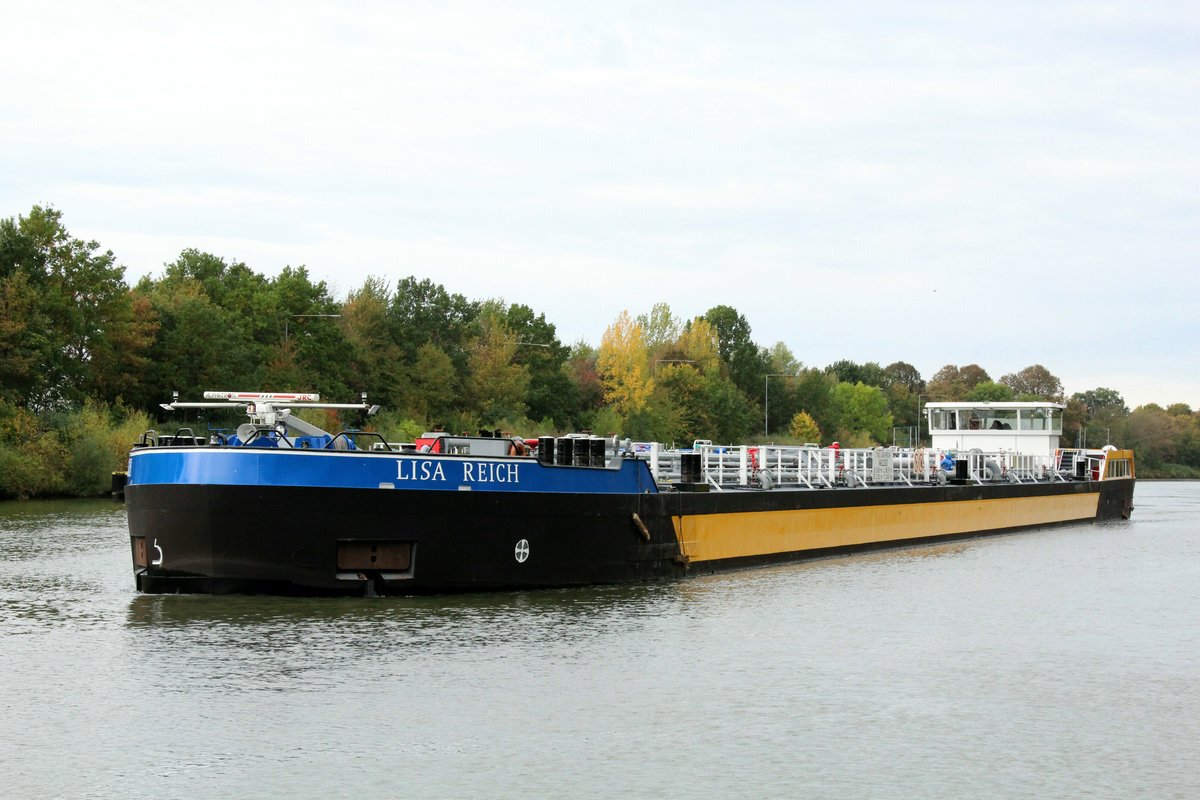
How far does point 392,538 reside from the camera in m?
19.5

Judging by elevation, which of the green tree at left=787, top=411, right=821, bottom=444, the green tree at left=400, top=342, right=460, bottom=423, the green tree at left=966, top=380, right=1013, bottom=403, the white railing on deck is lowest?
the white railing on deck

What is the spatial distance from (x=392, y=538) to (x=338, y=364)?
53.2m

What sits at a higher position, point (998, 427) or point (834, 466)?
point (998, 427)

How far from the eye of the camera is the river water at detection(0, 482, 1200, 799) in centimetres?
1195

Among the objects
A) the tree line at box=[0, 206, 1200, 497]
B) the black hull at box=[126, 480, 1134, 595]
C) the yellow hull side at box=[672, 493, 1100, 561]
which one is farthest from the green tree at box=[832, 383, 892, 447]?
the black hull at box=[126, 480, 1134, 595]

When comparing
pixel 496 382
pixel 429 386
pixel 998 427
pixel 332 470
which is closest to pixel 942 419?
pixel 998 427

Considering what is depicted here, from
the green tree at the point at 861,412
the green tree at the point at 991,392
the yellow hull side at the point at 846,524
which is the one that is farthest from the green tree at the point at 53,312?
the green tree at the point at 991,392

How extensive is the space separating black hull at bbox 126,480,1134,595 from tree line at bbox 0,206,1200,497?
3180cm

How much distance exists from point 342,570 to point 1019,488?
83.5ft

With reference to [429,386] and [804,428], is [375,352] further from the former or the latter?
[804,428]

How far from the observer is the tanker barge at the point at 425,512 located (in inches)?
740

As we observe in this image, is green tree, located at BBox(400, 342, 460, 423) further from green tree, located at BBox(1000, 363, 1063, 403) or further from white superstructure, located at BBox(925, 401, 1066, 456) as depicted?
green tree, located at BBox(1000, 363, 1063, 403)

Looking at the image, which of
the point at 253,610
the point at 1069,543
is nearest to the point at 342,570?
the point at 253,610

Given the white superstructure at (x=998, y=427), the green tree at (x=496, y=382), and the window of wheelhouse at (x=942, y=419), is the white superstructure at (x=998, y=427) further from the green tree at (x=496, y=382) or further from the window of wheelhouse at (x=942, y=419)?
the green tree at (x=496, y=382)
